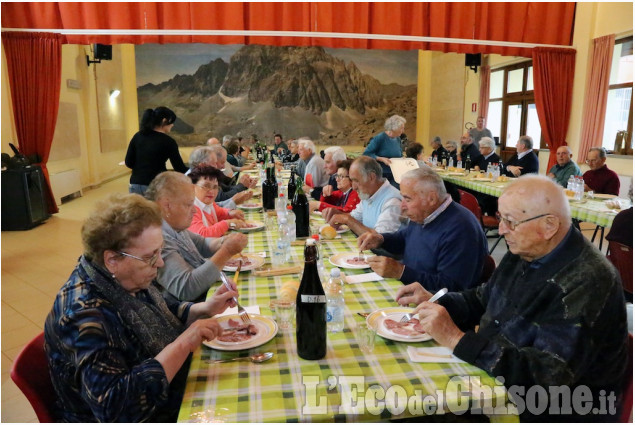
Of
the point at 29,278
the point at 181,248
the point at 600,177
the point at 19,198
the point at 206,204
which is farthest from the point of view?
the point at 19,198

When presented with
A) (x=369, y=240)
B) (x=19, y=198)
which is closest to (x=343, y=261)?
(x=369, y=240)

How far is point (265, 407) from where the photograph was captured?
3.64ft

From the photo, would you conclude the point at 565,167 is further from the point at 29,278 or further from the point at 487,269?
the point at 29,278

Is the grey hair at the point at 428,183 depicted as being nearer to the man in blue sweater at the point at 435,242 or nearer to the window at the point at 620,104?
the man in blue sweater at the point at 435,242

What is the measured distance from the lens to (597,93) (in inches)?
292

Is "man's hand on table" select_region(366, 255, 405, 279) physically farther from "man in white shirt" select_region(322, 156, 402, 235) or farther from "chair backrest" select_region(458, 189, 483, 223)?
→ "chair backrest" select_region(458, 189, 483, 223)

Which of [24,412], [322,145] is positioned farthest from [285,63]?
[24,412]

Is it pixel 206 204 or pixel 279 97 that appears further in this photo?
pixel 279 97

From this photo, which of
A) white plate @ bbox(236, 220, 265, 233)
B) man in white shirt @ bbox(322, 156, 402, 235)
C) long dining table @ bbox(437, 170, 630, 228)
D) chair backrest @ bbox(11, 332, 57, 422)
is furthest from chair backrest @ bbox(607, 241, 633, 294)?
chair backrest @ bbox(11, 332, 57, 422)

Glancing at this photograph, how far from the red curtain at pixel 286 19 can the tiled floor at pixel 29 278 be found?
7.81 ft

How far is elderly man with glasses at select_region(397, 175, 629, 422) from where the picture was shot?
1.25 m

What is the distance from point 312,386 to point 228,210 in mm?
2572

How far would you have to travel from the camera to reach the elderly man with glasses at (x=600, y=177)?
5293 mm

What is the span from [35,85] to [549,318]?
751 centimetres
